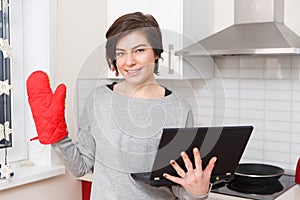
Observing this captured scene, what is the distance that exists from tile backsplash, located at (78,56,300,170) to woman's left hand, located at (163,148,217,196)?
908 mm

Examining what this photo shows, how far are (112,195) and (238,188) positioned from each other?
86cm

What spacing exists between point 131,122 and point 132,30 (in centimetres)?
22

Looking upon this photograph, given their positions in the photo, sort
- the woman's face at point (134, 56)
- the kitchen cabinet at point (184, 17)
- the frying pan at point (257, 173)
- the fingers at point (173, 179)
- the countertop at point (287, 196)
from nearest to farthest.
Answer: the woman's face at point (134, 56) < the fingers at point (173, 179) < the countertop at point (287, 196) < the frying pan at point (257, 173) < the kitchen cabinet at point (184, 17)

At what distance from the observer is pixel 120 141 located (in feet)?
3.76

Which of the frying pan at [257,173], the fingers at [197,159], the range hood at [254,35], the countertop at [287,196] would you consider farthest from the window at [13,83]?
the fingers at [197,159]

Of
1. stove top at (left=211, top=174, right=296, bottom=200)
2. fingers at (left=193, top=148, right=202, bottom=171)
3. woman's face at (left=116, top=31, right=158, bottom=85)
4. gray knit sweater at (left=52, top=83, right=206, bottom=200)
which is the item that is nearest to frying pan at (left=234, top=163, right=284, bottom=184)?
stove top at (left=211, top=174, right=296, bottom=200)

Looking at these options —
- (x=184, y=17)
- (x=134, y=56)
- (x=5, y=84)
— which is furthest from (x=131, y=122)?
(x=184, y=17)

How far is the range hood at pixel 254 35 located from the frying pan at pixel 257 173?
1.71 feet

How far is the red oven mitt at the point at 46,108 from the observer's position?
3.83 feet

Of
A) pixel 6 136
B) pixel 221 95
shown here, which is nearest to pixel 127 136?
pixel 6 136

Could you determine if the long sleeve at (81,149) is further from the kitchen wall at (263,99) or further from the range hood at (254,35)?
the kitchen wall at (263,99)

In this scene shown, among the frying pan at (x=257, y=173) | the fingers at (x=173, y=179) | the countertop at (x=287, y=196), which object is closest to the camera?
the fingers at (x=173, y=179)

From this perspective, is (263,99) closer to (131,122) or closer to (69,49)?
(69,49)

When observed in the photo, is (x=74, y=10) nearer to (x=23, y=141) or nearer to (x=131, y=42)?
(x=23, y=141)
